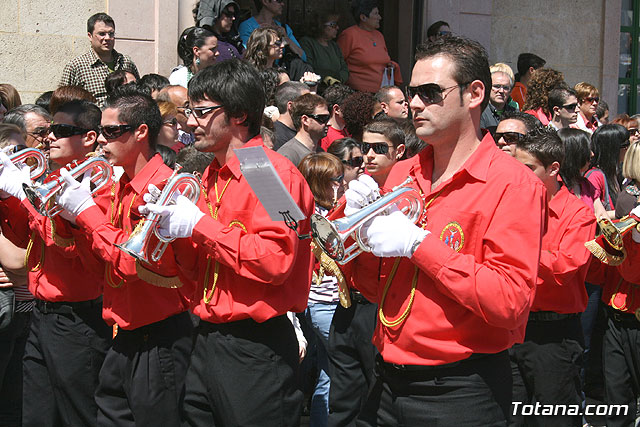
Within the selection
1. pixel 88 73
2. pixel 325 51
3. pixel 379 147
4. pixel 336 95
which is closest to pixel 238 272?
pixel 379 147

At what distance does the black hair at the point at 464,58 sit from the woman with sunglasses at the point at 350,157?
294cm

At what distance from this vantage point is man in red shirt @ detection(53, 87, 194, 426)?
4.05 meters

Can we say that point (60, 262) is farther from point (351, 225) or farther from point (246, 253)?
point (351, 225)

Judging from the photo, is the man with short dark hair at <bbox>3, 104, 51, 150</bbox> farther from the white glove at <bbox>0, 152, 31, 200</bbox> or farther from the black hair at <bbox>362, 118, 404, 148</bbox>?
the black hair at <bbox>362, 118, 404, 148</bbox>

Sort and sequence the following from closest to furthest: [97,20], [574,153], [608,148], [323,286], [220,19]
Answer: [323,286] < [574,153] < [608,148] < [97,20] < [220,19]

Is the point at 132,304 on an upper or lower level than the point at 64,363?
upper

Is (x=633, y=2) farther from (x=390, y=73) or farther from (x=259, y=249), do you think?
(x=259, y=249)

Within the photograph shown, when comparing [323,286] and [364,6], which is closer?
[323,286]

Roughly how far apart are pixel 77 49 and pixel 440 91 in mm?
6732

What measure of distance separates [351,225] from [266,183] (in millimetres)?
420

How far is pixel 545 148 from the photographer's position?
16.2 feet

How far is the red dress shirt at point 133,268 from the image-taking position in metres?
3.88

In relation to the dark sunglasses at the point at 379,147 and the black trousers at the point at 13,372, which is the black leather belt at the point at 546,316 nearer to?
the dark sunglasses at the point at 379,147

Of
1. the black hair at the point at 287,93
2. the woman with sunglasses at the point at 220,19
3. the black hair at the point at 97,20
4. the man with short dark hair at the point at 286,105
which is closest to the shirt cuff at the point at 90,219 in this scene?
the man with short dark hair at the point at 286,105
